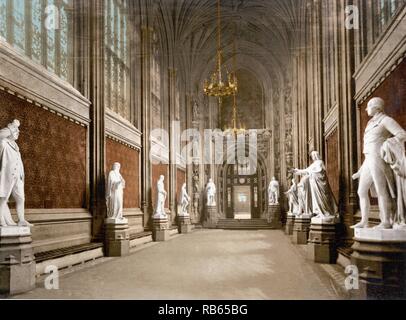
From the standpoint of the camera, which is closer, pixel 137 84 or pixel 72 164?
pixel 72 164

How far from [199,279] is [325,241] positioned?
353 cm

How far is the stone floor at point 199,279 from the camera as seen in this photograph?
6147 mm

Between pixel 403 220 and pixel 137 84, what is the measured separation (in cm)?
1357

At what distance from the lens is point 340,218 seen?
10.4 m

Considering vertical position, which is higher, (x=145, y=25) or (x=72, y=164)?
(x=145, y=25)

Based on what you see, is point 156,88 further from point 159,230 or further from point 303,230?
point 303,230

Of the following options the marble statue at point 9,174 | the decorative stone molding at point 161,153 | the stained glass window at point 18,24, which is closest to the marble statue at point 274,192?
the decorative stone molding at point 161,153

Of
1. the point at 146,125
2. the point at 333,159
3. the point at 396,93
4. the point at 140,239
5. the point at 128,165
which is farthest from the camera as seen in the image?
the point at 146,125

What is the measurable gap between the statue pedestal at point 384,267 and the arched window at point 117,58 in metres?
10.9

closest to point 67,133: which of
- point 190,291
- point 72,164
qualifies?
point 72,164

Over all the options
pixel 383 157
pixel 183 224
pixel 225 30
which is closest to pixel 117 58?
pixel 183 224

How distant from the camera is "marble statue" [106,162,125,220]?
454 inches

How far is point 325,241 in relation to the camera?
9.58 m
